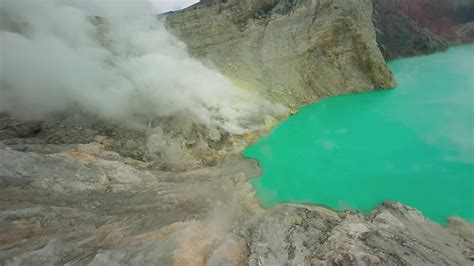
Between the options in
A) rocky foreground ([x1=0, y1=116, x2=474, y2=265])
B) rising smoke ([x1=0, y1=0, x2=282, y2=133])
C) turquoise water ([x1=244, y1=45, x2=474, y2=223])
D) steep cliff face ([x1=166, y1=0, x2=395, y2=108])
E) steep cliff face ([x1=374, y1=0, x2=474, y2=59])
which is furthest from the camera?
steep cliff face ([x1=374, y1=0, x2=474, y2=59])

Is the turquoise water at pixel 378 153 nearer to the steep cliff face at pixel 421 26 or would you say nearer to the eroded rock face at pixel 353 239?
the eroded rock face at pixel 353 239

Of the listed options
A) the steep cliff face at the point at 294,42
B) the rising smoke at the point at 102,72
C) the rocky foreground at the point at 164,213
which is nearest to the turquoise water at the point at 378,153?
the rocky foreground at the point at 164,213

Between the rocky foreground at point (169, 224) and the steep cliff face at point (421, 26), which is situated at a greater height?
the steep cliff face at point (421, 26)

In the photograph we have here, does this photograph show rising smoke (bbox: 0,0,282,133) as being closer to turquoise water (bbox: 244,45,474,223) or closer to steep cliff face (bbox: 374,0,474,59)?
turquoise water (bbox: 244,45,474,223)

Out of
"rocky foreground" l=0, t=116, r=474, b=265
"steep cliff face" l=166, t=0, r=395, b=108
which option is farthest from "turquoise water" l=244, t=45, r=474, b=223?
"steep cliff face" l=166, t=0, r=395, b=108

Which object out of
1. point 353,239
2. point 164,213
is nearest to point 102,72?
point 164,213
